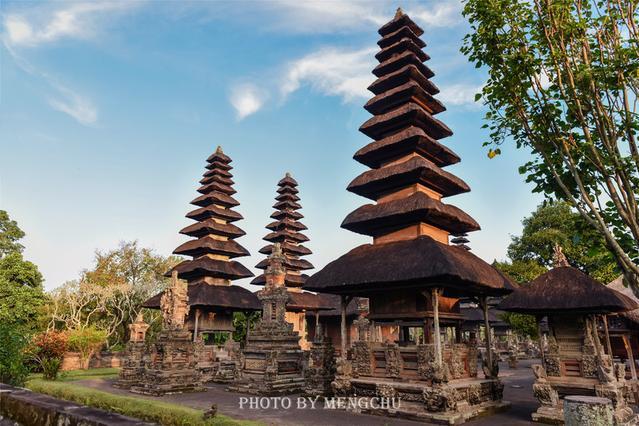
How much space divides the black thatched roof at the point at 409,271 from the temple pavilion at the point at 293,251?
59.4 feet

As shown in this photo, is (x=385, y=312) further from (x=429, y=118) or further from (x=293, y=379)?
(x=429, y=118)

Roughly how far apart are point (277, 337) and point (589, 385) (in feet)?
39.6

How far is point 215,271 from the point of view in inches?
1192

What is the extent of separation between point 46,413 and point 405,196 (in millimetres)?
13187

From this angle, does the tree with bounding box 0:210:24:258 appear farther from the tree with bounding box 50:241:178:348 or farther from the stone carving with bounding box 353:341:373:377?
the stone carving with bounding box 353:341:373:377

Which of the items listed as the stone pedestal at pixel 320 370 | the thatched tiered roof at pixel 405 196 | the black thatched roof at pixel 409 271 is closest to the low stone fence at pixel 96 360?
the stone pedestal at pixel 320 370

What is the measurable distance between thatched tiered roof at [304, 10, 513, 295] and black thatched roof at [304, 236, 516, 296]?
33mm

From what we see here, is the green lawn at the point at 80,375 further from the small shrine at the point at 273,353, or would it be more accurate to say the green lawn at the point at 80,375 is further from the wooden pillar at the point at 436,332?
the wooden pillar at the point at 436,332

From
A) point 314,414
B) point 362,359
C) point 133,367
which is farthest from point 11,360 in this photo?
point 362,359

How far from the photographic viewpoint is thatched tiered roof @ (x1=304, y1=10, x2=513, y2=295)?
13.8 meters

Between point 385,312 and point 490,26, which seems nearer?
point 490,26

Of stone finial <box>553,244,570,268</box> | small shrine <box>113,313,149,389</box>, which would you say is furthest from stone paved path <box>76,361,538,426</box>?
stone finial <box>553,244,570,268</box>

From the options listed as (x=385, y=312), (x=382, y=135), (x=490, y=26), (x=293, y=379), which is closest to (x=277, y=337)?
(x=293, y=379)

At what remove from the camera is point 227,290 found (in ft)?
99.3
